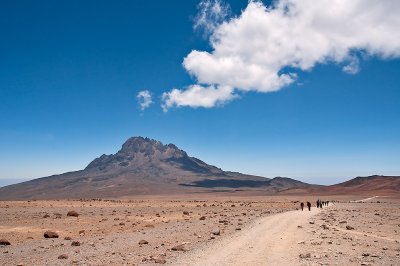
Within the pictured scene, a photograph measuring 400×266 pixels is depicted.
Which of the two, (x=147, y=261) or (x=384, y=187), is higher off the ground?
(x=384, y=187)

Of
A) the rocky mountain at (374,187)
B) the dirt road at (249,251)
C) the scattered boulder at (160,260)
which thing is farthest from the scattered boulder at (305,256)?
the rocky mountain at (374,187)

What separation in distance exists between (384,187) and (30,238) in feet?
598

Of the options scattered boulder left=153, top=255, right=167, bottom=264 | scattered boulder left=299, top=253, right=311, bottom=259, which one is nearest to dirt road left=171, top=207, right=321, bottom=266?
scattered boulder left=299, top=253, right=311, bottom=259

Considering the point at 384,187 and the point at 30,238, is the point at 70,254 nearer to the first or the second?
the point at 30,238

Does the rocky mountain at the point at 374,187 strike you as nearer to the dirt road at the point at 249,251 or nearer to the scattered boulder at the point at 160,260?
the dirt road at the point at 249,251

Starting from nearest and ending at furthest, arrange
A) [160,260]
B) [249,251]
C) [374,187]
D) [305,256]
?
1. [160,260]
2. [305,256]
3. [249,251]
4. [374,187]

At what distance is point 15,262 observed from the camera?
15930mm

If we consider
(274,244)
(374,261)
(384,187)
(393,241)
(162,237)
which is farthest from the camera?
(384,187)

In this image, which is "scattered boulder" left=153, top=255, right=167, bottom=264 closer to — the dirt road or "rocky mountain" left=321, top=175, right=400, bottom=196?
the dirt road

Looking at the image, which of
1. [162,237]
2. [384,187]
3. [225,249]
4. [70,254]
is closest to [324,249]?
[225,249]

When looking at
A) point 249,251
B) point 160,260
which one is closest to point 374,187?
point 249,251

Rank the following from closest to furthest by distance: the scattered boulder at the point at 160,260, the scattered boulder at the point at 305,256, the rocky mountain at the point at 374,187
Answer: the scattered boulder at the point at 160,260 → the scattered boulder at the point at 305,256 → the rocky mountain at the point at 374,187

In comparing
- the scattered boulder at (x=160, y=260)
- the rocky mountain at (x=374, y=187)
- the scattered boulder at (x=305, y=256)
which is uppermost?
the rocky mountain at (x=374, y=187)

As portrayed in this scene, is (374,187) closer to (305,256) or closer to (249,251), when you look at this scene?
(249,251)
